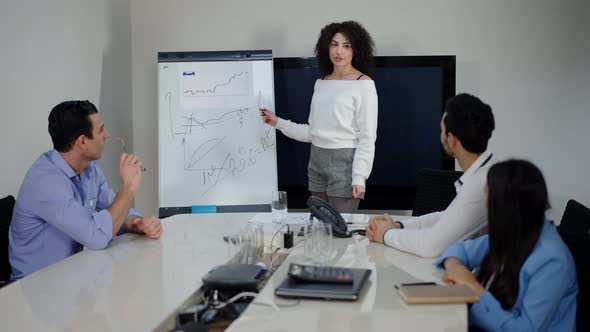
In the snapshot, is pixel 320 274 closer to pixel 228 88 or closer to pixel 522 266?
pixel 522 266

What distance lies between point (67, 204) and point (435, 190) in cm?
198

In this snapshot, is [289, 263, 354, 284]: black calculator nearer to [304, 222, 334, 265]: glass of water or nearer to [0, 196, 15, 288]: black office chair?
[304, 222, 334, 265]: glass of water

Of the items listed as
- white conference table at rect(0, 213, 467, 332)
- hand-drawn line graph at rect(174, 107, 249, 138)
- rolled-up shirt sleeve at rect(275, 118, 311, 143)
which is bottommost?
white conference table at rect(0, 213, 467, 332)

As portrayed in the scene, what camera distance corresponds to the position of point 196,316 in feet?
5.57

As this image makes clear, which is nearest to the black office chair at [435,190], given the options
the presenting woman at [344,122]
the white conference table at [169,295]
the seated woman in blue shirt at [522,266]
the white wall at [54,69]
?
the presenting woman at [344,122]

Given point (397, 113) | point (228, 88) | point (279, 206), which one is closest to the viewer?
point (279, 206)

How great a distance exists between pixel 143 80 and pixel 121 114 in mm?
337

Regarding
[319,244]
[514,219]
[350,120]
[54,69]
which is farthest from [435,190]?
[54,69]

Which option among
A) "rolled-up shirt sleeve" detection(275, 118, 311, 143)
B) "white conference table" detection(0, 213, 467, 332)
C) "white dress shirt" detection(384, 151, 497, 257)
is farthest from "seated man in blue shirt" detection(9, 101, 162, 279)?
"rolled-up shirt sleeve" detection(275, 118, 311, 143)

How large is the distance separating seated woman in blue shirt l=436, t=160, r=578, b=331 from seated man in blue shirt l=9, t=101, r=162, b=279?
4.41ft

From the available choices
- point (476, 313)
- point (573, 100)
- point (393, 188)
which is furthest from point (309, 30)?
point (476, 313)

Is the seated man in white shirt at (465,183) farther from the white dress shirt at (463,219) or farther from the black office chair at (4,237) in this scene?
the black office chair at (4,237)

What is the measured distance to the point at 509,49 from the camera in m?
4.54

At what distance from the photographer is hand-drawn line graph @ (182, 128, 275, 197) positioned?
167 inches
